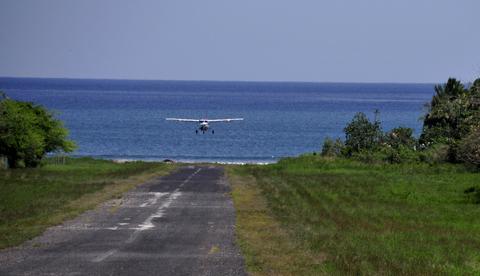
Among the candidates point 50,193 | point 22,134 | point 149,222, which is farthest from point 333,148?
point 149,222

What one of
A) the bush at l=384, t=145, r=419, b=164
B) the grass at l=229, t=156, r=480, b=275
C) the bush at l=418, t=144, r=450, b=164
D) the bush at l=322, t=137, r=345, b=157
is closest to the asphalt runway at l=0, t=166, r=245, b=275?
the grass at l=229, t=156, r=480, b=275

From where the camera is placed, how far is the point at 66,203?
34.5 metres

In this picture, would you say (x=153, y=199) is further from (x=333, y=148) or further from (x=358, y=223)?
(x=333, y=148)

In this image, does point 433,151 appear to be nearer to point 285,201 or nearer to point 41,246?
point 285,201

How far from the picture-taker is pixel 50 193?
39219mm

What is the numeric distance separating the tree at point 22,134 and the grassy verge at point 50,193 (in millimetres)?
1878

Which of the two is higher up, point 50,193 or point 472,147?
point 472,147

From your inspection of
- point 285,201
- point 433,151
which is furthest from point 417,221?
point 433,151

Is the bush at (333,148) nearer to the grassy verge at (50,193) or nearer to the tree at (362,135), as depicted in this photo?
the tree at (362,135)

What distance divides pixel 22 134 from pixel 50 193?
965 inches

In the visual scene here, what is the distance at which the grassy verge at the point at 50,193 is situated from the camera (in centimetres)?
2705

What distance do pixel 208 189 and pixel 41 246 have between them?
70.5 ft

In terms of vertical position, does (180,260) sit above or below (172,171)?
above

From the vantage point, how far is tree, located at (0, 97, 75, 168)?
61000 mm
